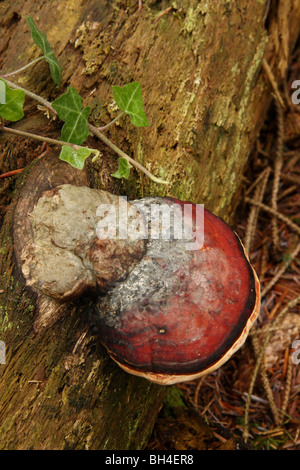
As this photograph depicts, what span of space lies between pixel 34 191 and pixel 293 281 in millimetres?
2730

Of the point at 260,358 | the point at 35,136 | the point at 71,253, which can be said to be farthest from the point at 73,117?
the point at 260,358

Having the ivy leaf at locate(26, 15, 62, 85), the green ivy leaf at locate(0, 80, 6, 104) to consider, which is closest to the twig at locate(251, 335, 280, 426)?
the ivy leaf at locate(26, 15, 62, 85)

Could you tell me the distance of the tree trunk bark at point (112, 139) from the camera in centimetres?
221

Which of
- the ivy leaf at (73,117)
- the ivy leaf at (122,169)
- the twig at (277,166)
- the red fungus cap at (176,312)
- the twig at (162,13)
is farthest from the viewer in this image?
the twig at (277,166)

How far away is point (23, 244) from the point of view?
217 centimetres

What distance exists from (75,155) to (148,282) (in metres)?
0.76

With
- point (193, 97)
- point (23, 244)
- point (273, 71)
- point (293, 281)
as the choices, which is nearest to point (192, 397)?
point (293, 281)

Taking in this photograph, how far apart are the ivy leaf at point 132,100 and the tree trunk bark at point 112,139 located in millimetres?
345

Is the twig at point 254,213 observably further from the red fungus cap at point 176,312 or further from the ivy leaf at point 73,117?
the ivy leaf at point 73,117

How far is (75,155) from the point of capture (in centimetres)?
213

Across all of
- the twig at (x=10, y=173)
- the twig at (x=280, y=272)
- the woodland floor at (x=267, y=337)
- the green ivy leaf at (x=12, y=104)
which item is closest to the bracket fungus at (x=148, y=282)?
→ the twig at (x=10, y=173)

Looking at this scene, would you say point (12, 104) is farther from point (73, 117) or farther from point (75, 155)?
point (75, 155)

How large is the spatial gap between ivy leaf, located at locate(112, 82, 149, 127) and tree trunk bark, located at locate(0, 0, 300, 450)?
345 mm

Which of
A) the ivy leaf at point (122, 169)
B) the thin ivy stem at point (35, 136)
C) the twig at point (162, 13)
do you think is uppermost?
the twig at point (162, 13)
